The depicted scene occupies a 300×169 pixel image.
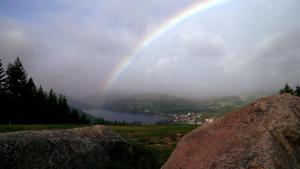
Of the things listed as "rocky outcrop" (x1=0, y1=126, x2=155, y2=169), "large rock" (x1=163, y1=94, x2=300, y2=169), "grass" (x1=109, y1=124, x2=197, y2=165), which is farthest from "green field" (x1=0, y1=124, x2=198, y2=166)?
"large rock" (x1=163, y1=94, x2=300, y2=169)

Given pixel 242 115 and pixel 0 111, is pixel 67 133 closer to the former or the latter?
pixel 242 115

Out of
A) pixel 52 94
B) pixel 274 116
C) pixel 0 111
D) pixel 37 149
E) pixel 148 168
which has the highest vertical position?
pixel 52 94

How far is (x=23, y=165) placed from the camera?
10.4 m

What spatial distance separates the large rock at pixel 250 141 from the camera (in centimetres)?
934

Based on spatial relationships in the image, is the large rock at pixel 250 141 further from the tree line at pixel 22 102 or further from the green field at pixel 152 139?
the tree line at pixel 22 102

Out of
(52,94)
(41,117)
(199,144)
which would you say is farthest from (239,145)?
→ (52,94)

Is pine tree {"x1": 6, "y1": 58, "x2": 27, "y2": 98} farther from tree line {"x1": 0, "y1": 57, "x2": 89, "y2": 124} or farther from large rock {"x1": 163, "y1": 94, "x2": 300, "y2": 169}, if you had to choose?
large rock {"x1": 163, "y1": 94, "x2": 300, "y2": 169}

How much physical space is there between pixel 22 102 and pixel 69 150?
69.4m

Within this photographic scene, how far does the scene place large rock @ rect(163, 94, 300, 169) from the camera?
9.34 m

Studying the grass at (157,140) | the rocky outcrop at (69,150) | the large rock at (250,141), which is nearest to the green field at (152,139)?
the grass at (157,140)

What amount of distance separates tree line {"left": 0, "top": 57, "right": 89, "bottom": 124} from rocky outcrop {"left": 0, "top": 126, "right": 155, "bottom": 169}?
201 feet

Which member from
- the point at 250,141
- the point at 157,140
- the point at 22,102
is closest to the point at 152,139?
the point at 157,140

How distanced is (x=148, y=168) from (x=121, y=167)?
168 centimetres

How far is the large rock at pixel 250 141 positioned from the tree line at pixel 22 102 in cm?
6621
